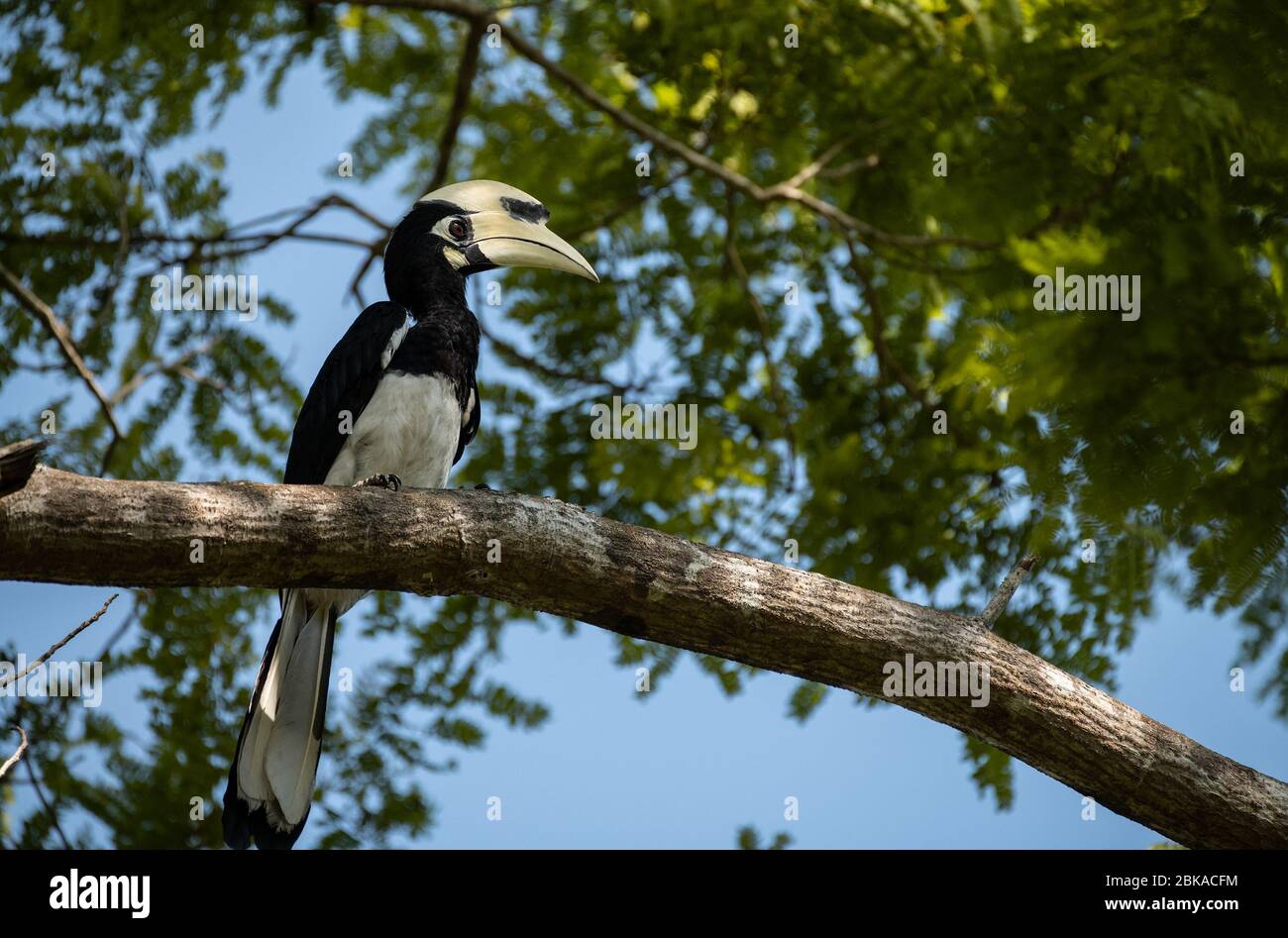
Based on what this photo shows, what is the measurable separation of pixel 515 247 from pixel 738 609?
8.18ft

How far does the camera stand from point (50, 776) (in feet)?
19.0

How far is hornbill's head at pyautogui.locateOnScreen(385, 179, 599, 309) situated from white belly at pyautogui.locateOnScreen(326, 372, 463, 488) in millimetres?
612

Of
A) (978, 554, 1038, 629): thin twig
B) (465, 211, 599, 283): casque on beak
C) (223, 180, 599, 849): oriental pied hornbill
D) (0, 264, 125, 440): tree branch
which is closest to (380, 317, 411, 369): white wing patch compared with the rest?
(223, 180, 599, 849): oriental pied hornbill

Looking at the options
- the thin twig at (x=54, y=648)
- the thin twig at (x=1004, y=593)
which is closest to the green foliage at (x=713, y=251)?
the thin twig at (x=1004, y=593)

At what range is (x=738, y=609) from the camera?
11.3ft

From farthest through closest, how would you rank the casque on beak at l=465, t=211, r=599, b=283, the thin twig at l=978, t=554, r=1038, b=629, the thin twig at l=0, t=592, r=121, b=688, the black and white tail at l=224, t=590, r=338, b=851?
the casque on beak at l=465, t=211, r=599, b=283
the black and white tail at l=224, t=590, r=338, b=851
the thin twig at l=978, t=554, r=1038, b=629
the thin twig at l=0, t=592, r=121, b=688

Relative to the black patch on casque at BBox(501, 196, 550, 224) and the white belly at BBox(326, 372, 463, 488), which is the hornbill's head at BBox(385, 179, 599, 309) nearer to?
the black patch on casque at BBox(501, 196, 550, 224)

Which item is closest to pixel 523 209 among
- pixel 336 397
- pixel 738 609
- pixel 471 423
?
pixel 471 423

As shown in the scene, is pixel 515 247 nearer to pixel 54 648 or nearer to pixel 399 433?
pixel 399 433

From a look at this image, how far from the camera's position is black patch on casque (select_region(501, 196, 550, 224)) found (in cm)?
555

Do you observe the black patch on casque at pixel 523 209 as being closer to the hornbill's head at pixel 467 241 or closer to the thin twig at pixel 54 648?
the hornbill's head at pixel 467 241

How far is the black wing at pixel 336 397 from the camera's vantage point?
15.5 ft

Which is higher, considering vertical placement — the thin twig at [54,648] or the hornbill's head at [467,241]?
the hornbill's head at [467,241]
